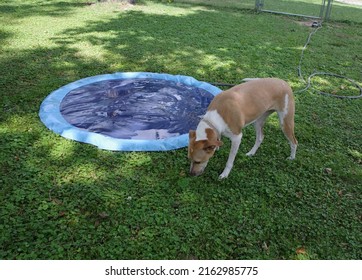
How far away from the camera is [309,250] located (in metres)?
3.10

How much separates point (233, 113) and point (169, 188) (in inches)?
43.5

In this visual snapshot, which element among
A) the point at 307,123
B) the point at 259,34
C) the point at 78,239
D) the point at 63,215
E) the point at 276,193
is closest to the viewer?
the point at 78,239

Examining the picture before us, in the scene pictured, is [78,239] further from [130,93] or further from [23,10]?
[23,10]

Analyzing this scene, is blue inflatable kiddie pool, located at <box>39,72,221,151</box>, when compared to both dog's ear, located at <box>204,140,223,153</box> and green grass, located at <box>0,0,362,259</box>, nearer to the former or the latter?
green grass, located at <box>0,0,362,259</box>

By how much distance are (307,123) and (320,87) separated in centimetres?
174

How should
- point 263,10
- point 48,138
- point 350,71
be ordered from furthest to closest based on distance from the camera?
point 263,10 → point 350,71 → point 48,138

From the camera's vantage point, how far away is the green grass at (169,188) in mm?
3020

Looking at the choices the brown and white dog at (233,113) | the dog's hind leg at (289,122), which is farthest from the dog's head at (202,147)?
the dog's hind leg at (289,122)

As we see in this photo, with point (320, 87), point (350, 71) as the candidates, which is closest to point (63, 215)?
point (320, 87)

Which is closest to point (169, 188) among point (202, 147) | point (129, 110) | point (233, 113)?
point (202, 147)

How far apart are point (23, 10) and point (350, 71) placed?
962 cm

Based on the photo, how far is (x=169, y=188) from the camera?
3.68 m

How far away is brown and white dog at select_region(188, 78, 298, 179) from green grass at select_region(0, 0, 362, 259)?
1.47ft

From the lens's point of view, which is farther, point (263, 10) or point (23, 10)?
point (263, 10)
